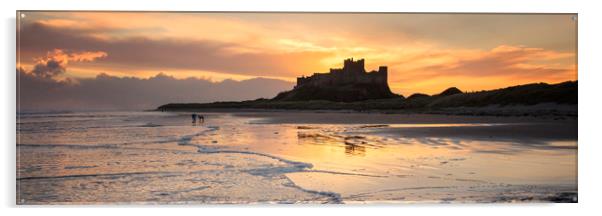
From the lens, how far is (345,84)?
4793 mm

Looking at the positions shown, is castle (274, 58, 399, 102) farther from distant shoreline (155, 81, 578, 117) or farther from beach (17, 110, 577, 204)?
beach (17, 110, 577, 204)

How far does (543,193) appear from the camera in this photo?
4.45 m

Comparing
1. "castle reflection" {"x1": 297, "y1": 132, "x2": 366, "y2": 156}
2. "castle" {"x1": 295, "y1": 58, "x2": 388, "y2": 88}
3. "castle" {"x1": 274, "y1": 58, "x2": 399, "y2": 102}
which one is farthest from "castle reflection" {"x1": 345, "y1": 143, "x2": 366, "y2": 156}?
"castle" {"x1": 295, "y1": 58, "x2": 388, "y2": 88}

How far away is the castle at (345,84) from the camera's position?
4676 mm

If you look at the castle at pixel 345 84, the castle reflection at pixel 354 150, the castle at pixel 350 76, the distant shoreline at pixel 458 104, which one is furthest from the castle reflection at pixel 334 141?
the castle at pixel 350 76

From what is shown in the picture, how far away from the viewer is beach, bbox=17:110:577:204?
4340 mm

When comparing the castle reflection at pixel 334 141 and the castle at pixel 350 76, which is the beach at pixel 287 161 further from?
the castle at pixel 350 76

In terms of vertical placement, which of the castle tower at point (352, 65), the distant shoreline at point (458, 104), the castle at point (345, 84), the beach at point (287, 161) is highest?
the castle tower at point (352, 65)

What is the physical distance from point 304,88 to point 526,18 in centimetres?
204

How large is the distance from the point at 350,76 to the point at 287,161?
0.93m

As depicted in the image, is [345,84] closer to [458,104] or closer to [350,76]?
[350,76]

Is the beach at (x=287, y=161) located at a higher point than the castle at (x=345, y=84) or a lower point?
lower

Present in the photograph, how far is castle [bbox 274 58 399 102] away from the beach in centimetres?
21
